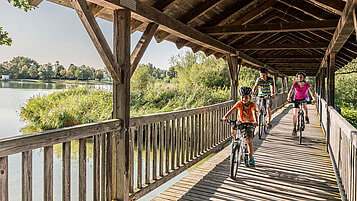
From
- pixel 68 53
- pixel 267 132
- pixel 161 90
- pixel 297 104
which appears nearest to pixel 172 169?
pixel 297 104

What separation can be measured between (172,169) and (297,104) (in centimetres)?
370

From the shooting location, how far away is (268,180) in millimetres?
4156

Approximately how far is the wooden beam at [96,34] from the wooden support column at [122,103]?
106mm

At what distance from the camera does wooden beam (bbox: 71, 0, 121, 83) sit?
99.7 inches

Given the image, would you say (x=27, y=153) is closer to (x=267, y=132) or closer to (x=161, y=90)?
(x=267, y=132)

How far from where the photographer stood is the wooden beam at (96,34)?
2532 millimetres

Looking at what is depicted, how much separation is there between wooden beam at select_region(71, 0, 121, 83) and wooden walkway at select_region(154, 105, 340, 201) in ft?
5.66

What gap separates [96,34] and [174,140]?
2209 millimetres

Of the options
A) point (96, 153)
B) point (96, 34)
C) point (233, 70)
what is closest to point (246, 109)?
point (96, 153)

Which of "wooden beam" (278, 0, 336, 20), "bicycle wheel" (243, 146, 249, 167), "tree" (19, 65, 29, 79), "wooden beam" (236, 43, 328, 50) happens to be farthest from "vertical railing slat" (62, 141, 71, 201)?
"wooden beam" (236, 43, 328, 50)

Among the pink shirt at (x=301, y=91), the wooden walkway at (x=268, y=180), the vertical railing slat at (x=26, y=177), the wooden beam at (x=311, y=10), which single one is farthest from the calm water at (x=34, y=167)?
the pink shirt at (x=301, y=91)

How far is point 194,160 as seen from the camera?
16.5 ft

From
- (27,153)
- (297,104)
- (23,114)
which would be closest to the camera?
(27,153)

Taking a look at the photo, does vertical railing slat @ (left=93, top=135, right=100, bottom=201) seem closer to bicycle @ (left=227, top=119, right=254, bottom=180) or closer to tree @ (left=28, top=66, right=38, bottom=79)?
tree @ (left=28, top=66, right=38, bottom=79)
